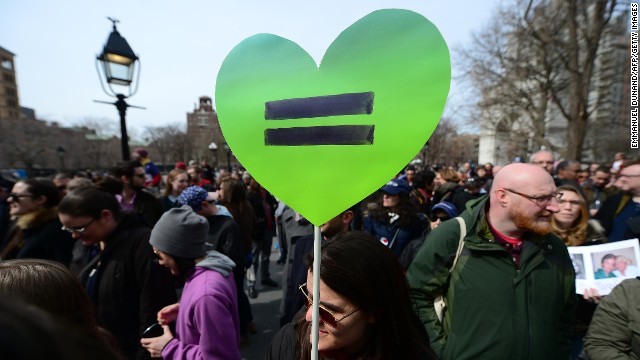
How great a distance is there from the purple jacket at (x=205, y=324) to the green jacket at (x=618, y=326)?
2.11m

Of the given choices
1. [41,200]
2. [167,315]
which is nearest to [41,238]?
[41,200]

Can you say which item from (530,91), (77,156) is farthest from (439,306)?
(77,156)

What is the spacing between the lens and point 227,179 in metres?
4.56

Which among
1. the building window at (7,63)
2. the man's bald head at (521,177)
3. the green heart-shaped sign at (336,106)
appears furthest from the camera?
the building window at (7,63)

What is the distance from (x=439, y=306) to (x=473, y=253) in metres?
0.42

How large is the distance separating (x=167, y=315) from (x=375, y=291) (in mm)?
1479

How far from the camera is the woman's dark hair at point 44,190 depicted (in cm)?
314

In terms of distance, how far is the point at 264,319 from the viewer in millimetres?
4684

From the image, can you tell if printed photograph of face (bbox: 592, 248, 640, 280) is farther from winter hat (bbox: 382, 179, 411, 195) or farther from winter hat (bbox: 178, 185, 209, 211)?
winter hat (bbox: 178, 185, 209, 211)

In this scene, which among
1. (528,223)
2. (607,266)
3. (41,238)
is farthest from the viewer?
(41,238)

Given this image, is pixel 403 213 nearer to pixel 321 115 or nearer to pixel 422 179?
pixel 321 115

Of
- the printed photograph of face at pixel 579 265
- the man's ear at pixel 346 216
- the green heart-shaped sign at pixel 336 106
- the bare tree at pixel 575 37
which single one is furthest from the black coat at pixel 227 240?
the bare tree at pixel 575 37

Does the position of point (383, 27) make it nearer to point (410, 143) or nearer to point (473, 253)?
point (410, 143)

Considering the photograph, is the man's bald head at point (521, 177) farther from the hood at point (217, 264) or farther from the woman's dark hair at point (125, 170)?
the woman's dark hair at point (125, 170)
